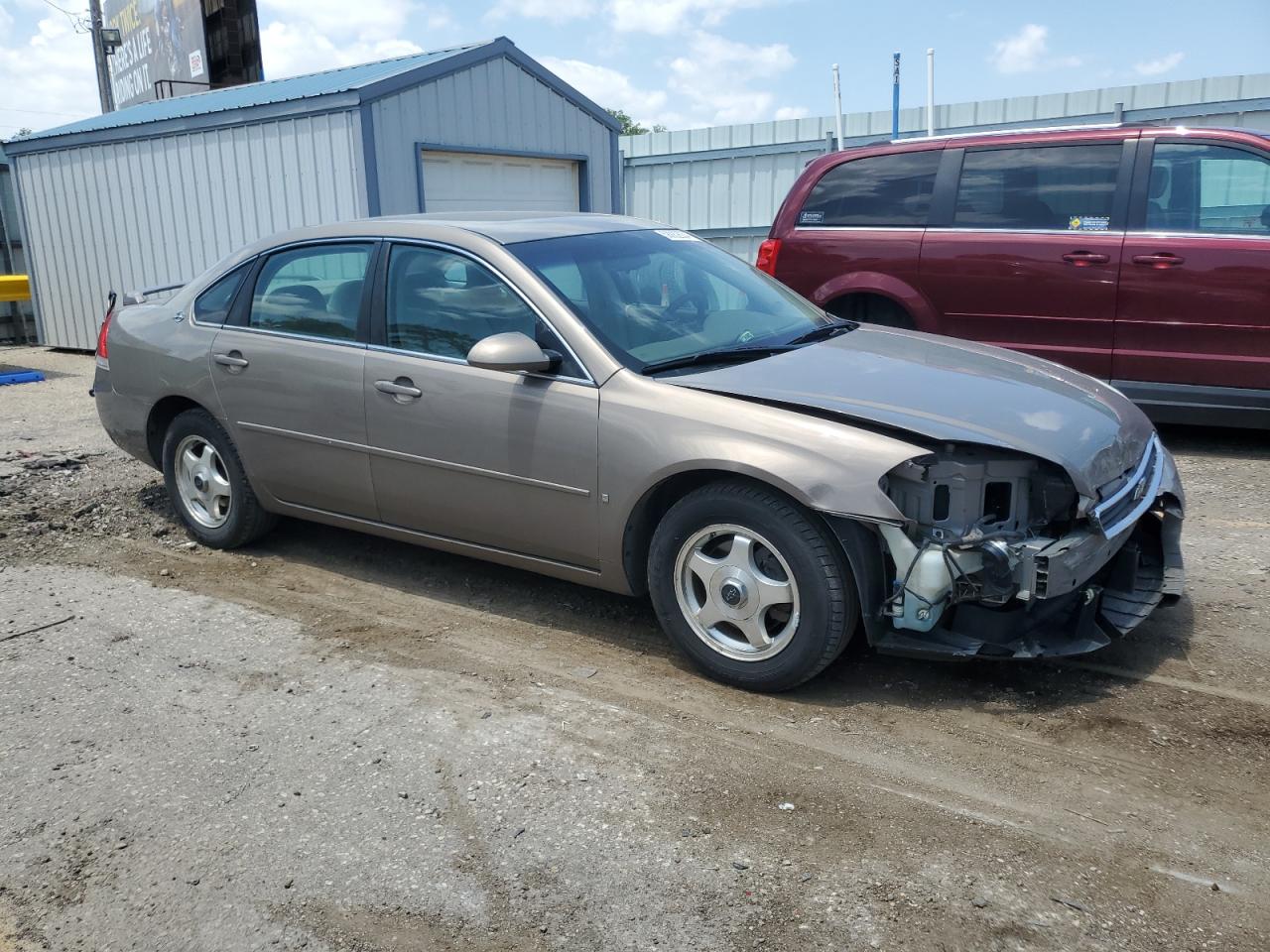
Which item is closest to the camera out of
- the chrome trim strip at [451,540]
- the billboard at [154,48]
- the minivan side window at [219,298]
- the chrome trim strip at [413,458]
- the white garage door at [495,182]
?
the chrome trim strip at [413,458]

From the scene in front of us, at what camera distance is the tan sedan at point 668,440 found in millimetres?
3633

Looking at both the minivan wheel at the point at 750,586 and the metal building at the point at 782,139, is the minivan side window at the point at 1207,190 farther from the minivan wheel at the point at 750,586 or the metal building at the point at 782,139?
the metal building at the point at 782,139

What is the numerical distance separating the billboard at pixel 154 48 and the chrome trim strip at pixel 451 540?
1437 centimetres

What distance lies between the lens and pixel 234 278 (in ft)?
17.8

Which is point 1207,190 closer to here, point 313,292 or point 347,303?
point 347,303

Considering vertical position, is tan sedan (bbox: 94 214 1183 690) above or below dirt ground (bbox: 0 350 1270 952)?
above

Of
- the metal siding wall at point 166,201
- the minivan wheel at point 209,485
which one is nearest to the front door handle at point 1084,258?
the minivan wheel at point 209,485

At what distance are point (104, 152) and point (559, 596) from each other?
1084 centimetres

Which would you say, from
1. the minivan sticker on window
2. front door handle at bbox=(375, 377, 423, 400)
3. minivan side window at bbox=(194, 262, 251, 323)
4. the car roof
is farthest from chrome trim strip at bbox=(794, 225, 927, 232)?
front door handle at bbox=(375, 377, 423, 400)

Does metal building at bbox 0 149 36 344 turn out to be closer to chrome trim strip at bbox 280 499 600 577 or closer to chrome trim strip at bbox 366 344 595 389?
chrome trim strip at bbox 280 499 600 577

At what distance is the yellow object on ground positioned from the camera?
13.1 meters

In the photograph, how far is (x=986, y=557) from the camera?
139 inches

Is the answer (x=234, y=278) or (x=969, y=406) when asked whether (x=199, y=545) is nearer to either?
(x=234, y=278)

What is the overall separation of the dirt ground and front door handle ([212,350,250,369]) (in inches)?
43.4
